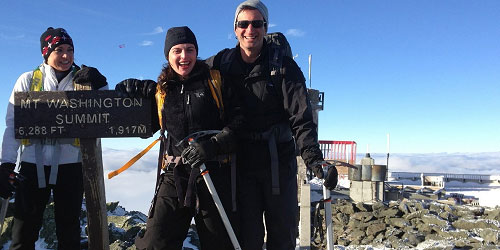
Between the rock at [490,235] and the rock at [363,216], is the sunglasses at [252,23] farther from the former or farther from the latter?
the rock at [363,216]

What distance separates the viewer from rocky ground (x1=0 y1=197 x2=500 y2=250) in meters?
8.87

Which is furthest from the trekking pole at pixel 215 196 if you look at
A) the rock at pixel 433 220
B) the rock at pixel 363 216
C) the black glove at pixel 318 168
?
the rock at pixel 363 216

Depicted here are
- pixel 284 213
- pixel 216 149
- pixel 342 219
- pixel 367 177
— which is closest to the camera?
pixel 216 149

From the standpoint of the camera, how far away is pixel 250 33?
3307mm

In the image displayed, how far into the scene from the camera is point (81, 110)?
11.3 ft

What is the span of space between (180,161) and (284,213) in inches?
38.0

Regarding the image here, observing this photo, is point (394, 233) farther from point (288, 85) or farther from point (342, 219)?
point (288, 85)

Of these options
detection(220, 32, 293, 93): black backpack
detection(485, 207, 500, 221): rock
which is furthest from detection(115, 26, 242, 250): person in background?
detection(485, 207, 500, 221): rock

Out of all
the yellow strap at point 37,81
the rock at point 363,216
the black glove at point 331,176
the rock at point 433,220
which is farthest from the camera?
the rock at point 363,216

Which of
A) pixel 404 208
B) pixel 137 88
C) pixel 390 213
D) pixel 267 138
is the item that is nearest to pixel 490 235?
pixel 404 208

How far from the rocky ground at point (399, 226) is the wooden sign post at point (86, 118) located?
4.54 meters

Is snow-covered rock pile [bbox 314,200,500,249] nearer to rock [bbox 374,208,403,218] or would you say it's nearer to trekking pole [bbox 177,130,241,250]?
rock [bbox 374,208,403,218]

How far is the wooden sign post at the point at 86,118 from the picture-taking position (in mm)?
3404

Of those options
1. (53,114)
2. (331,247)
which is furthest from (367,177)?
(53,114)
